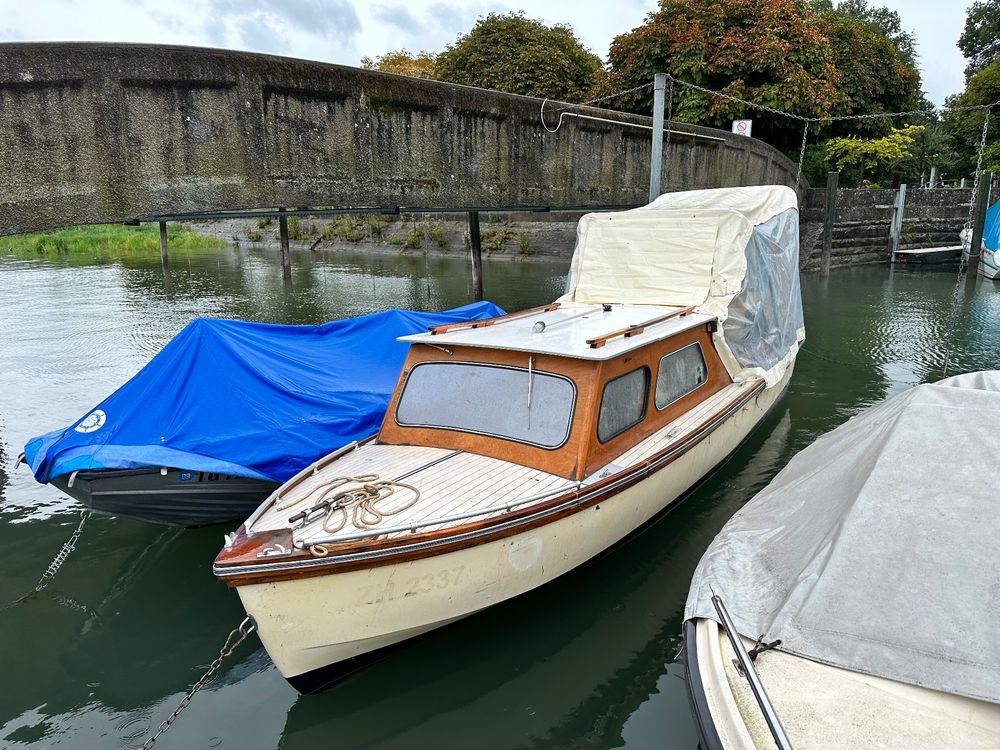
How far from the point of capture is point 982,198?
77.9 feet

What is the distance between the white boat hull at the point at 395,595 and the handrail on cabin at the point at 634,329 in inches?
A: 51.6

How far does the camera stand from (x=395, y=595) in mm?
4527

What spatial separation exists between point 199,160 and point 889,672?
9.72m

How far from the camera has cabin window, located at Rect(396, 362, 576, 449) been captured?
5707 mm

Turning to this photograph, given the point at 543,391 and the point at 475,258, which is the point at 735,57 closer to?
the point at 475,258

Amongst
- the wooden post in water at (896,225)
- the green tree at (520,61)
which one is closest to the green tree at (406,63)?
the green tree at (520,61)

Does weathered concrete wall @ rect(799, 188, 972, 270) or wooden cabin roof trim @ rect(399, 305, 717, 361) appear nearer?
wooden cabin roof trim @ rect(399, 305, 717, 361)

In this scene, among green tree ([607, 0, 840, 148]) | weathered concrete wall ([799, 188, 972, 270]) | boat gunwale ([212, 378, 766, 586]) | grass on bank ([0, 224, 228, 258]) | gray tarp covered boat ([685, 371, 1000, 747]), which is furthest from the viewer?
grass on bank ([0, 224, 228, 258])

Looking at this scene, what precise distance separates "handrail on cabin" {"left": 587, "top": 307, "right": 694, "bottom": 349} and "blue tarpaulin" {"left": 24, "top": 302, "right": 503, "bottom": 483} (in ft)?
8.84

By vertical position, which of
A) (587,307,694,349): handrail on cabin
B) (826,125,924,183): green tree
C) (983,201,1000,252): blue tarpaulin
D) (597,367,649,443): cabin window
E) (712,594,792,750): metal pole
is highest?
(826,125,924,183): green tree

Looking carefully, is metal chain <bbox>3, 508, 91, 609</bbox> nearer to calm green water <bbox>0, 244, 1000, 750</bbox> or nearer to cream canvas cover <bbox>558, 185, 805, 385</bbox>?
calm green water <bbox>0, 244, 1000, 750</bbox>

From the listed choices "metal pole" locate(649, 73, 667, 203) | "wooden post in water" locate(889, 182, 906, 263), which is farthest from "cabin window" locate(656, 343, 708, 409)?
"wooden post in water" locate(889, 182, 906, 263)

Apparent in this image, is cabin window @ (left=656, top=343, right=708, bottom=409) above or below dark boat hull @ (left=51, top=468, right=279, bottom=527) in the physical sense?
above

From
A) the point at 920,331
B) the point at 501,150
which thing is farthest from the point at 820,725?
the point at 920,331
